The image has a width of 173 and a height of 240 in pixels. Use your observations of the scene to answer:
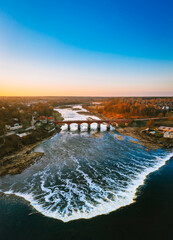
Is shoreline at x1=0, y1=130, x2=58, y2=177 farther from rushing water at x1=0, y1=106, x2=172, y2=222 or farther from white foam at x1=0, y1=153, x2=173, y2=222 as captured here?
white foam at x1=0, y1=153, x2=173, y2=222

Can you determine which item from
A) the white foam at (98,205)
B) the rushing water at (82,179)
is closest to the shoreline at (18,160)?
the rushing water at (82,179)

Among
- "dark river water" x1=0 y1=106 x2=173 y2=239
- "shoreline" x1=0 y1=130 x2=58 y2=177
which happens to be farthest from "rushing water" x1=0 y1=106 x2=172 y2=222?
"shoreline" x1=0 y1=130 x2=58 y2=177

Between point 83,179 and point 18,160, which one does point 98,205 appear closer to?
point 83,179

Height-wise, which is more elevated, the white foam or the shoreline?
the shoreline

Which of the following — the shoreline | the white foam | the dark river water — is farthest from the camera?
the shoreline

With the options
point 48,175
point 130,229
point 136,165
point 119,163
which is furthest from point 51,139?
point 130,229

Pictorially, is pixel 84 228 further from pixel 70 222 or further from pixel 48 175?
pixel 48 175

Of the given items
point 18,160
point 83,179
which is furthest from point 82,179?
point 18,160

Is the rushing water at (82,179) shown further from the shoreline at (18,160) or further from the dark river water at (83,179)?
the shoreline at (18,160)

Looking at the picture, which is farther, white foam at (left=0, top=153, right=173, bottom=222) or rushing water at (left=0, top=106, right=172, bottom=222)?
rushing water at (left=0, top=106, right=172, bottom=222)
